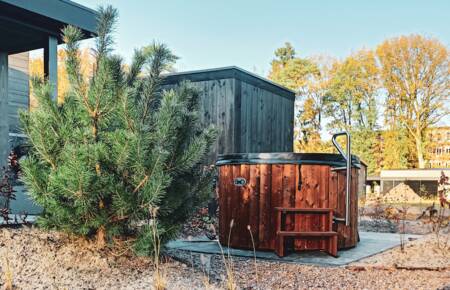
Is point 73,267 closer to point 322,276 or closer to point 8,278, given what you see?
point 8,278

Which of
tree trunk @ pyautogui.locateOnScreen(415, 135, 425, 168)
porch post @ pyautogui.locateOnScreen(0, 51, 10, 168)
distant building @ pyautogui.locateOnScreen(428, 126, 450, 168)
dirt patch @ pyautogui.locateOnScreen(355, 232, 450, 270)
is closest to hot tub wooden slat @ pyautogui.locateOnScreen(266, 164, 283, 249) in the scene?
dirt patch @ pyautogui.locateOnScreen(355, 232, 450, 270)

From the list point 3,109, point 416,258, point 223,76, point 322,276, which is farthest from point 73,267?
point 223,76

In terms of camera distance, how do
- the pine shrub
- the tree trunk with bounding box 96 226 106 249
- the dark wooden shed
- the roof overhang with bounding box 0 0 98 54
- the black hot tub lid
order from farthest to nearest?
1. the dark wooden shed
2. the roof overhang with bounding box 0 0 98 54
3. the black hot tub lid
4. the tree trunk with bounding box 96 226 106 249
5. the pine shrub

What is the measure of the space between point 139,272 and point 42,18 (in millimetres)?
3498

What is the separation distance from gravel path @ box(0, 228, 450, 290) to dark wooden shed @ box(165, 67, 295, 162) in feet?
9.06

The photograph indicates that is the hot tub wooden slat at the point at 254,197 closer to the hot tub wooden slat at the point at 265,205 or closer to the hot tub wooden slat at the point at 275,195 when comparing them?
the hot tub wooden slat at the point at 265,205

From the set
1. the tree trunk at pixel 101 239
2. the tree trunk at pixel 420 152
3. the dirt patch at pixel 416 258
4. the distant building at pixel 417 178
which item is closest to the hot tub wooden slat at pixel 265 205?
the dirt patch at pixel 416 258

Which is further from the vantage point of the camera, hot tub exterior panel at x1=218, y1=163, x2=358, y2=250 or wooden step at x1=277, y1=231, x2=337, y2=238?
hot tub exterior panel at x1=218, y1=163, x2=358, y2=250

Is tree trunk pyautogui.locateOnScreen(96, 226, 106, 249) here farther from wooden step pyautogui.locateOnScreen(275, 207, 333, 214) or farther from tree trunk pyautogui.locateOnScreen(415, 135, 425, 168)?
tree trunk pyautogui.locateOnScreen(415, 135, 425, 168)

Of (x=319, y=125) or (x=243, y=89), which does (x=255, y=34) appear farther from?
(x=243, y=89)

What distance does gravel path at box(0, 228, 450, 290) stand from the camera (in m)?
2.44

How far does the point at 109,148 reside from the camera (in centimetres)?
259

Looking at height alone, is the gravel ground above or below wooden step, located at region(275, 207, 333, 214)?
below

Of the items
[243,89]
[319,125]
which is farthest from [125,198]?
[319,125]
